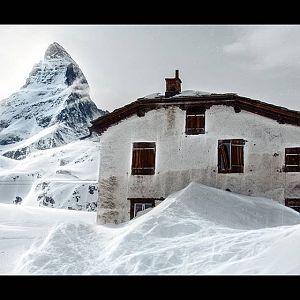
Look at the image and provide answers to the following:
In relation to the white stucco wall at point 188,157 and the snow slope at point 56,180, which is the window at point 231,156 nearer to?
the white stucco wall at point 188,157

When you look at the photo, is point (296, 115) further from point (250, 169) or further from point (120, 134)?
point (120, 134)

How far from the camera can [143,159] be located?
68.4 ft

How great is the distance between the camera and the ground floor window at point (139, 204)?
2028 centimetres

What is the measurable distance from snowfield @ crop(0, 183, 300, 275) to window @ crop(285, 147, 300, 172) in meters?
1.73

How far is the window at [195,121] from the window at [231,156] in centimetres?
112

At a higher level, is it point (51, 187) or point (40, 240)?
point (51, 187)

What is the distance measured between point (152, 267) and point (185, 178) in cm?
932

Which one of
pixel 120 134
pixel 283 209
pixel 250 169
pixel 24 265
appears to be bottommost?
pixel 24 265

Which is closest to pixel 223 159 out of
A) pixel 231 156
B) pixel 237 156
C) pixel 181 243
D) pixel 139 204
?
pixel 231 156

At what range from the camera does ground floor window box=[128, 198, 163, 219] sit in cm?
2028

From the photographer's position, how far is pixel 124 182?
20844 mm
